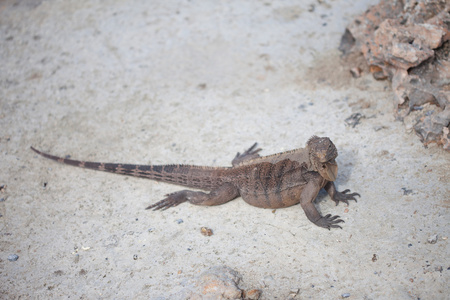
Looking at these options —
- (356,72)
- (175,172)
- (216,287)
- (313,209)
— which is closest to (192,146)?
(175,172)

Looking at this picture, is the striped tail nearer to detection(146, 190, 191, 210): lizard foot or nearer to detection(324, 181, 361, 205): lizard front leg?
detection(146, 190, 191, 210): lizard foot

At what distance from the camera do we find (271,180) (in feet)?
14.0

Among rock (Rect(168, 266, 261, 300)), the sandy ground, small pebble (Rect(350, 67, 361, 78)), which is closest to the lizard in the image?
the sandy ground

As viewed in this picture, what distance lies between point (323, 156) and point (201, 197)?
1.49 metres

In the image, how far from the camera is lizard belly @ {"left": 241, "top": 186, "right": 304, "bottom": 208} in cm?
425

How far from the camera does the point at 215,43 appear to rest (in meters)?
7.21

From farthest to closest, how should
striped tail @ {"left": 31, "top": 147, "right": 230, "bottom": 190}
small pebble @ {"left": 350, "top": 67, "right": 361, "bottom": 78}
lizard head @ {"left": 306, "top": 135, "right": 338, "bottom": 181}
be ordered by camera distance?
small pebble @ {"left": 350, "top": 67, "right": 361, "bottom": 78}, striped tail @ {"left": 31, "top": 147, "right": 230, "bottom": 190}, lizard head @ {"left": 306, "top": 135, "right": 338, "bottom": 181}

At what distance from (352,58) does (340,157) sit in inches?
81.5

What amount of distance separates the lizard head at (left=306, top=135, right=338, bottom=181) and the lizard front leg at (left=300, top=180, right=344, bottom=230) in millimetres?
173

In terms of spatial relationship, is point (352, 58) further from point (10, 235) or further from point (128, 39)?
point (10, 235)

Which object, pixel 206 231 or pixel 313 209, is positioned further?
pixel 206 231

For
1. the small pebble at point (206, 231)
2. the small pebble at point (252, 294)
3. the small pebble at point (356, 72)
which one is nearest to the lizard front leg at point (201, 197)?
the small pebble at point (206, 231)

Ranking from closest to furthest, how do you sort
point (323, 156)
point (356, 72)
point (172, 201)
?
point (323, 156), point (172, 201), point (356, 72)

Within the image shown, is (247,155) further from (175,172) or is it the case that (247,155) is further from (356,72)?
(356,72)
